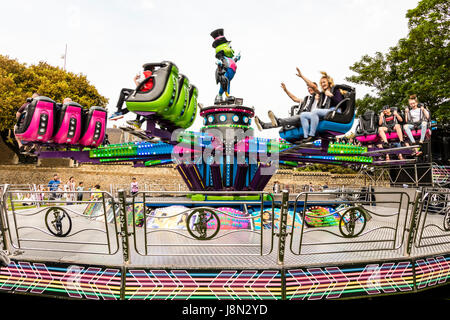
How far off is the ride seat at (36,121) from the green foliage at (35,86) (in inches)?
884

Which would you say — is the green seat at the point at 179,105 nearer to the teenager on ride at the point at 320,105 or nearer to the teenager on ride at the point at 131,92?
the teenager on ride at the point at 131,92

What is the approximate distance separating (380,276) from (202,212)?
245 cm

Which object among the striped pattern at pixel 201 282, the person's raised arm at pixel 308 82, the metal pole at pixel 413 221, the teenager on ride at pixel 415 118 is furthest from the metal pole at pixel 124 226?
the teenager on ride at pixel 415 118

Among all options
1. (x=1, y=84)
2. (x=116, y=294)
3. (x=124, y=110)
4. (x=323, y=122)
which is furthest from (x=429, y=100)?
(x=1, y=84)

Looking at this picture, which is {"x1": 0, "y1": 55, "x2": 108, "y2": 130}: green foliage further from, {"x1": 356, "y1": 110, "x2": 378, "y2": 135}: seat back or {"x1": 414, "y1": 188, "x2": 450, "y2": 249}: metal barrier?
{"x1": 414, "y1": 188, "x2": 450, "y2": 249}: metal barrier

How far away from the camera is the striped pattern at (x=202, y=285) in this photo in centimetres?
335

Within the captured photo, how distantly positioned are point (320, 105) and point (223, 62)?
3.13 meters

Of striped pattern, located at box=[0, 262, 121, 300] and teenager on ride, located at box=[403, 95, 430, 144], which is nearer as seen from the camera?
striped pattern, located at box=[0, 262, 121, 300]

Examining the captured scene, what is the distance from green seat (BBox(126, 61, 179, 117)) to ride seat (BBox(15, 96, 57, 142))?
2.35m

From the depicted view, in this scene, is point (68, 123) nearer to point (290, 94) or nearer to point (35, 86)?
point (290, 94)

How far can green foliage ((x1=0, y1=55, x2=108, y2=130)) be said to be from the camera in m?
23.5

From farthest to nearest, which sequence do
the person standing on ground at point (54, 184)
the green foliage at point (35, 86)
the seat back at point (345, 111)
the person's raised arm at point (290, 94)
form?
the green foliage at point (35, 86) → the person standing on ground at point (54, 184) → the person's raised arm at point (290, 94) → the seat back at point (345, 111)

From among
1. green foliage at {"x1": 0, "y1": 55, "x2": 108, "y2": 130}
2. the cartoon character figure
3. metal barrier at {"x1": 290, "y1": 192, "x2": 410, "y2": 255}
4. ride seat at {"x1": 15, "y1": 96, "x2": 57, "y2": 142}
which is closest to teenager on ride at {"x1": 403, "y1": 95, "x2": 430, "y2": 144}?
metal barrier at {"x1": 290, "y1": 192, "x2": 410, "y2": 255}

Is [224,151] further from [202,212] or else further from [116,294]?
[116,294]
